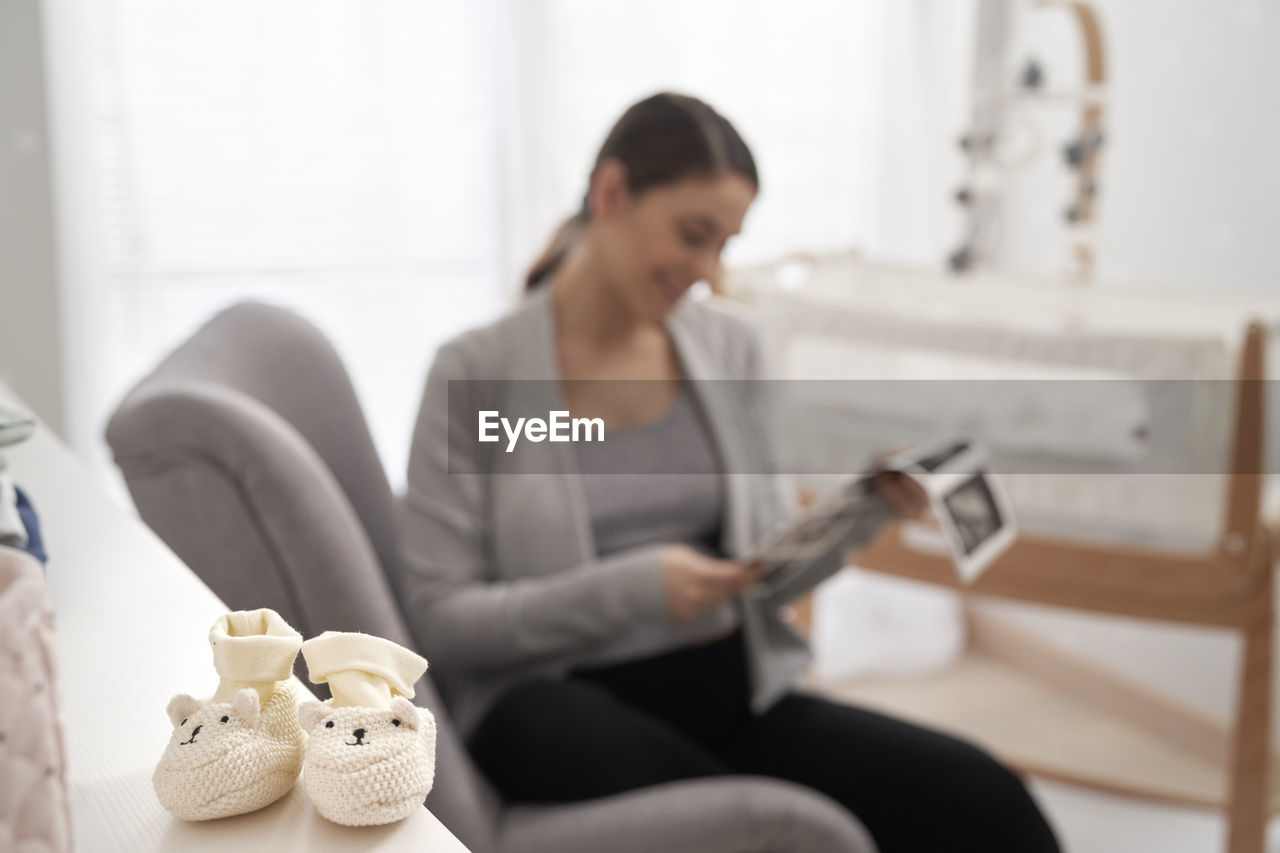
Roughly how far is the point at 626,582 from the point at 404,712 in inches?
25.3

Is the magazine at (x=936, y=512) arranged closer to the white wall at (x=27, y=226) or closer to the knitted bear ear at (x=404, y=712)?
the knitted bear ear at (x=404, y=712)

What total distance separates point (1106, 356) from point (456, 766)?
1.08m

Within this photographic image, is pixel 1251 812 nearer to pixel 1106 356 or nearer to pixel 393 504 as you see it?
pixel 1106 356

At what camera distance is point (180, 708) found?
340 mm

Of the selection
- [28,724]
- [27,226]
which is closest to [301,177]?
[27,226]

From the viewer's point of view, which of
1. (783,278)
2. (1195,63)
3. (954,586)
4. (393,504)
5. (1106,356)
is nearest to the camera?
(393,504)

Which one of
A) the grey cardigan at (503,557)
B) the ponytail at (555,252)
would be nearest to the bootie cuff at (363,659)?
the grey cardigan at (503,557)

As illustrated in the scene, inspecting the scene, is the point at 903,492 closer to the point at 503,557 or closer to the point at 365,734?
Result: the point at 503,557

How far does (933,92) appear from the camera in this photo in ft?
8.34

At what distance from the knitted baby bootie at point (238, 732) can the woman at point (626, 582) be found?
1.50ft

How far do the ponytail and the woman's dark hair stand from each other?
231 millimetres

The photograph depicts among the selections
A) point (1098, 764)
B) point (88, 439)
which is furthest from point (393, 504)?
point (1098, 764)

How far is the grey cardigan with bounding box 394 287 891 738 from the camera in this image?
3.09 ft

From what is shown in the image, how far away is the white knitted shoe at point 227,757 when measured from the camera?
33 cm
